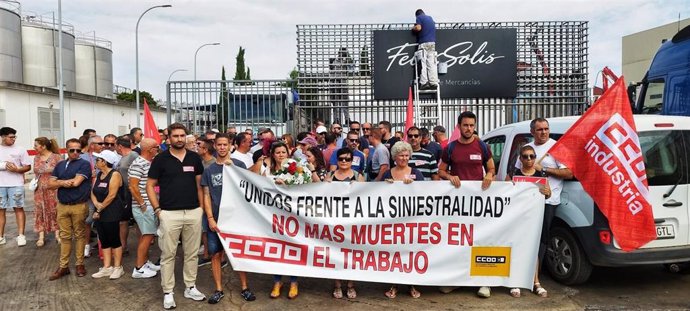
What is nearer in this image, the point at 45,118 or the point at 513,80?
the point at 513,80

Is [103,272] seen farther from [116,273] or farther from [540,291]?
[540,291]

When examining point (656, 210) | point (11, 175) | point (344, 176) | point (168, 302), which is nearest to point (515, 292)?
point (656, 210)

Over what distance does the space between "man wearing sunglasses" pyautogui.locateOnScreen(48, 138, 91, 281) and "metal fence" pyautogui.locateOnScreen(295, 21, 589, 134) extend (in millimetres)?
7732

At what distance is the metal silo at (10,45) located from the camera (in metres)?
35.9

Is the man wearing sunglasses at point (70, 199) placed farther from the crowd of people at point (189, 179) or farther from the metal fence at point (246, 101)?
the metal fence at point (246, 101)

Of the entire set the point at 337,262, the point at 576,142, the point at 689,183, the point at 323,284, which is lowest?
the point at 323,284

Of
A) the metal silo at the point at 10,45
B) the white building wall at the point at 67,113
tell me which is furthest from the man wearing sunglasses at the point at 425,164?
the metal silo at the point at 10,45

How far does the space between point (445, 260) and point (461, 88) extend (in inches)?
359

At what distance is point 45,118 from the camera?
90.3 feet

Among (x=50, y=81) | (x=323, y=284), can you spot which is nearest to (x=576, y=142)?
(x=323, y=284)

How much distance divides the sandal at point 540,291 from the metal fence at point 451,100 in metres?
8.40

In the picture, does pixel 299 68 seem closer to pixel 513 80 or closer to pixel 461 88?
pixel 461 88

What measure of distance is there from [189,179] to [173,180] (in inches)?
5.9

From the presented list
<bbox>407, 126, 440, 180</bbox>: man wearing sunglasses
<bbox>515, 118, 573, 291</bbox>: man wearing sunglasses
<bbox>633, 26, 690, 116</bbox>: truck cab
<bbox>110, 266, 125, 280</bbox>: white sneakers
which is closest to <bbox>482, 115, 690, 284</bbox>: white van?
<bbox>515, 118, 573, 291</bbox>: man wearing sunglasses
